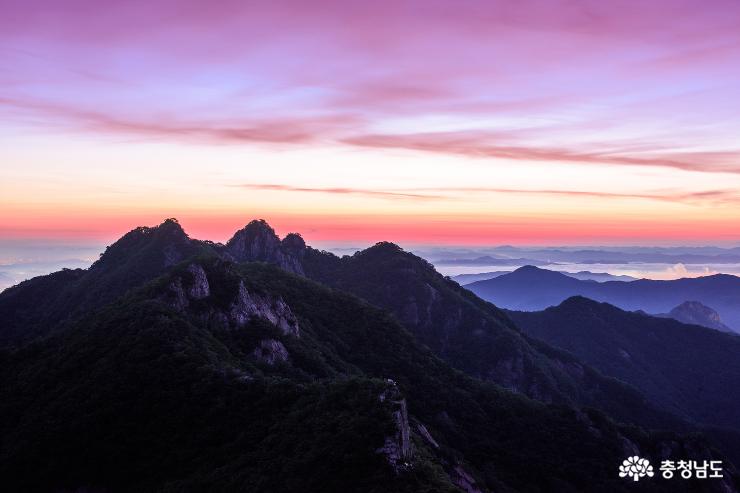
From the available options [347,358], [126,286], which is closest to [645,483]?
[347,358]

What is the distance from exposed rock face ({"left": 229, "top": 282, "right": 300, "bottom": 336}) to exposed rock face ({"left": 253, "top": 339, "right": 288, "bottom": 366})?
717 centimetres

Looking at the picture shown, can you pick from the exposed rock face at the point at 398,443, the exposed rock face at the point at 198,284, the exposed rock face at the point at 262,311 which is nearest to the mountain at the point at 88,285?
the exposed rock face at the point at 198,284

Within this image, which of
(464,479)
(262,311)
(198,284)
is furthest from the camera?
(262,311)

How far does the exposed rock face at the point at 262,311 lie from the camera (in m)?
103

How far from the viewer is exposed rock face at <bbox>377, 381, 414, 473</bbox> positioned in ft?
160

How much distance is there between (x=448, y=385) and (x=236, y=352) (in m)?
59.8

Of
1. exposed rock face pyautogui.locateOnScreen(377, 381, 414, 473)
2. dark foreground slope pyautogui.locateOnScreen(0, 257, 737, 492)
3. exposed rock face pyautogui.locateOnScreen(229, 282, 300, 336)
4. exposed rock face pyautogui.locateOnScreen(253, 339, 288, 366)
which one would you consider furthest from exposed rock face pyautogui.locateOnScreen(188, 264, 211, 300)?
exposed rock face pyautogui.locateOnScreen(377, 381, 414, 473)

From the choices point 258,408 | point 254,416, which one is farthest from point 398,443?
point 258,408

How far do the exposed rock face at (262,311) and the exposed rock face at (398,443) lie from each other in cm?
5103

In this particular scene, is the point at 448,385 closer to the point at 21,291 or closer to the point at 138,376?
the point at 138,376

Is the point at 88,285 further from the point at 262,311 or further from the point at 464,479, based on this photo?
the point at 464,479

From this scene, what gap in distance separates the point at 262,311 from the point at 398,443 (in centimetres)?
6533

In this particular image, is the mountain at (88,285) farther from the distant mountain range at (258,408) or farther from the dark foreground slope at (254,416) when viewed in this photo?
the dark foreground slope at (254,416)

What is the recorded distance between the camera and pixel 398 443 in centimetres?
5125
